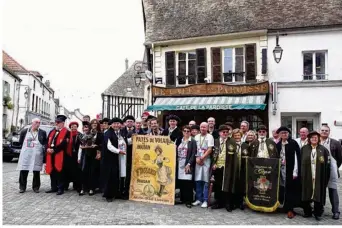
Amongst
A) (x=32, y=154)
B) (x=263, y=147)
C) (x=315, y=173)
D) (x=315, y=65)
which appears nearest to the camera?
(x=315, y=173)

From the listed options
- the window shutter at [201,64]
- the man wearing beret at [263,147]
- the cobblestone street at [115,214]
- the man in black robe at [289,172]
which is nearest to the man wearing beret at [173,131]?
the cobblestone street at [115,214]

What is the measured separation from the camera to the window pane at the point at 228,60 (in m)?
16.3

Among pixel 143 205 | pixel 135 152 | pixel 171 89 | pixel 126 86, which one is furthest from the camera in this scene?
pixel 126 86

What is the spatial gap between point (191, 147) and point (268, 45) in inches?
381

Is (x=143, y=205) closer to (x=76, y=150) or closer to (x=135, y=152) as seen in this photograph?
(x=135, y=152)

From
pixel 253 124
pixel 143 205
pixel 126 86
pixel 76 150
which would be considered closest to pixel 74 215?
pixel 143 205

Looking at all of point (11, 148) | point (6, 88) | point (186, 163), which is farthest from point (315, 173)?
point (6, 88)

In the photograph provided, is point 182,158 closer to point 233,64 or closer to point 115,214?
point 115,214

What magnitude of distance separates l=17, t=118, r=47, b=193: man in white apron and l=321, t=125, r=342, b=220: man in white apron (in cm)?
670

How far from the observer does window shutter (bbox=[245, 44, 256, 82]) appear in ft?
51.7

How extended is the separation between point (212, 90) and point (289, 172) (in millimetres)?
9464

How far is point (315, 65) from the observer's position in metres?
15.1

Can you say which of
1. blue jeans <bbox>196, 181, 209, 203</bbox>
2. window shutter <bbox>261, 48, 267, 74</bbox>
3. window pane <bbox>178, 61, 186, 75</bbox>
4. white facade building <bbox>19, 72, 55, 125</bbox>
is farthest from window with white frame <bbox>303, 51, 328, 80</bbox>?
white facade building <bbox>19, 72, 55, 125</bbox>

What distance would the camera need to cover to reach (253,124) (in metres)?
15.7
